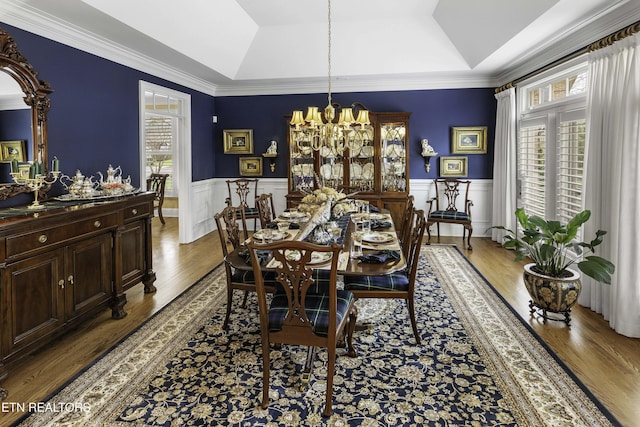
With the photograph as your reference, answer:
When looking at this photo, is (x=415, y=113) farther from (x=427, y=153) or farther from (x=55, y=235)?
(x=55, y=235)

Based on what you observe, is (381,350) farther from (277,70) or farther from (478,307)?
(277,70)

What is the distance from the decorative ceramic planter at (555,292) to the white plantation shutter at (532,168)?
1989 mm

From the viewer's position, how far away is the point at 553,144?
4730 millimetres

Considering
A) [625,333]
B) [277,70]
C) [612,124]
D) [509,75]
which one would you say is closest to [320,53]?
[277,70]

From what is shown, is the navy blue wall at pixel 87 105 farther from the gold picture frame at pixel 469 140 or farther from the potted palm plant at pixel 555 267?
the gold picture frame at pixel 469 140

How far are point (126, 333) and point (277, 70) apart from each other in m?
4.62

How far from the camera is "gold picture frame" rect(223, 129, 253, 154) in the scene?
7.20m

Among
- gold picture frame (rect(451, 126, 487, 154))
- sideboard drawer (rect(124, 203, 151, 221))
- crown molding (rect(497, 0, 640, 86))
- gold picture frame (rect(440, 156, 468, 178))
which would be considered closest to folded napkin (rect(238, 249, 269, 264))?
sideboard drawer (rect(124, 203, 151, 221))

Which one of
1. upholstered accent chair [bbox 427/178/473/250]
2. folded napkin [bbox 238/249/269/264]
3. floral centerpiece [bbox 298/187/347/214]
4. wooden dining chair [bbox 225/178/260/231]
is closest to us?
folded napkin [bbox 238/249/269/264]

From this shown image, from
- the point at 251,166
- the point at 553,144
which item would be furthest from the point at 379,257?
the point at 251,166

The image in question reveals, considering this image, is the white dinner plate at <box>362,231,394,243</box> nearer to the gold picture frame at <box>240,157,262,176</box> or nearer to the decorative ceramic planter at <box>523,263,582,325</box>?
the decorative ceramic planter at <box>523,263,582,325</box>

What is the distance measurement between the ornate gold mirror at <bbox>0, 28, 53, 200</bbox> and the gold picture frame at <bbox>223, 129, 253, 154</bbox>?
3.86 m

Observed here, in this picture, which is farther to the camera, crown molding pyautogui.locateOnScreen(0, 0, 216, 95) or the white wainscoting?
the white wainscoting

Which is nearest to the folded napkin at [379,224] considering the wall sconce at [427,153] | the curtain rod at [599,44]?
the curtain rod at [599,44]
